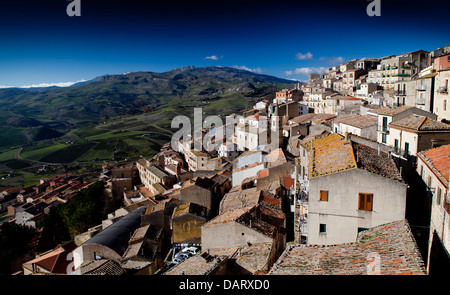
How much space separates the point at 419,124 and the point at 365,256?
26.5 ft

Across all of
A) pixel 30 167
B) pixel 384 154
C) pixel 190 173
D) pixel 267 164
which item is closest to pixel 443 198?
pixel 384 154

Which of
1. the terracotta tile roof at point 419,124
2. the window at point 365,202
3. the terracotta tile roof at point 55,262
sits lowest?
the terracotta tile roof at point 55,262

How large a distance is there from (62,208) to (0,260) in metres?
7.71

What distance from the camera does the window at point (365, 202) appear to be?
25.5ft

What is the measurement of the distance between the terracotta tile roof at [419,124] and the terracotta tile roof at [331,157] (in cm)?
309

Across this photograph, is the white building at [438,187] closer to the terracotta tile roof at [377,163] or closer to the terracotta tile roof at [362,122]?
the terracotta tile roof at [377,163]

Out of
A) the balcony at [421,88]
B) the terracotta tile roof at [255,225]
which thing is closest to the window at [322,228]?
the terracotta tile roof at [255,225]

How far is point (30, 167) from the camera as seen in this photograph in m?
73.5

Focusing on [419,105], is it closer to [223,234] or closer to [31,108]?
[223,234]

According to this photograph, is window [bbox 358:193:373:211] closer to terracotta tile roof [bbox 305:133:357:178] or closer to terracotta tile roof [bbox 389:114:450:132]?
terracotta tile roof [bbox 305:133:357:178]

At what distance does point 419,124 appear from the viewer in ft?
38.6

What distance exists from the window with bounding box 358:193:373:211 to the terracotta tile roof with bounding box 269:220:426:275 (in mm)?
537

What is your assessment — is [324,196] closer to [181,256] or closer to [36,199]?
[181,256]

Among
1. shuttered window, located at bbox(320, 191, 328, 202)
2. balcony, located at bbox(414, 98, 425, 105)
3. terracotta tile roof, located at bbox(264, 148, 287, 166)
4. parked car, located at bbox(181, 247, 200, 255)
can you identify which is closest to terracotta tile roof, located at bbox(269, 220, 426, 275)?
shuttered window, located at bbox(320, 191, 328, 202)
